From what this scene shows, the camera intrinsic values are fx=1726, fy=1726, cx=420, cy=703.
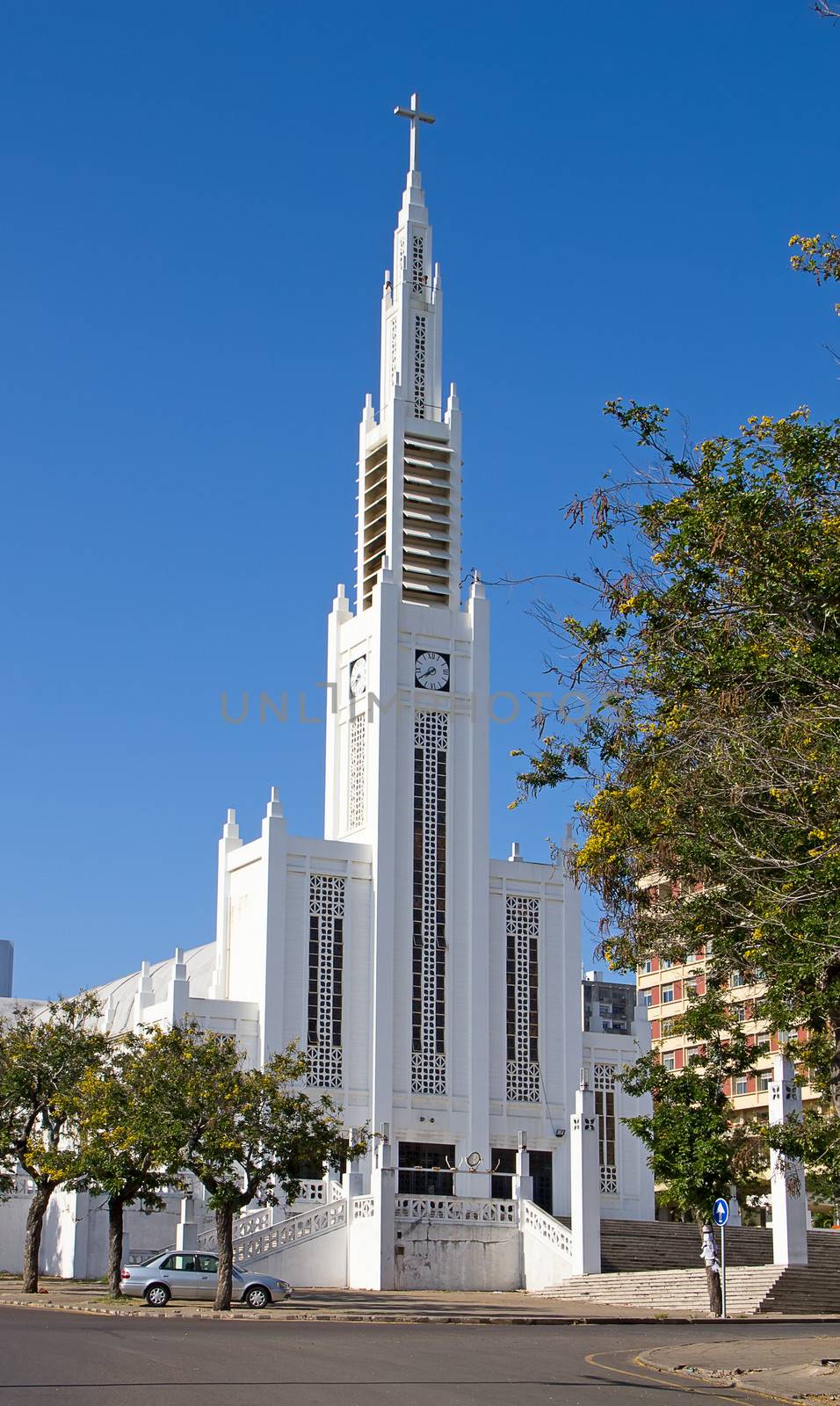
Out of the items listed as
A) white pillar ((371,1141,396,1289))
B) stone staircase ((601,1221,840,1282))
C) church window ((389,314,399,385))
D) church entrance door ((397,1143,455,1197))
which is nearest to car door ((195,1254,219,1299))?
white pillar ((371,1141,396,1289))

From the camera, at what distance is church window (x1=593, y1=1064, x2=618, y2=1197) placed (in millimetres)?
53000

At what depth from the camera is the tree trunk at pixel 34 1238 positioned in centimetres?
3581

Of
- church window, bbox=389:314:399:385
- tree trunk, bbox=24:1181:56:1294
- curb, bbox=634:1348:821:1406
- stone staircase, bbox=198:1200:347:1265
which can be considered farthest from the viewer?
church window, bbox=389:314:399:385

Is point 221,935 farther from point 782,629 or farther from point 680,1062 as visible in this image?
point 782,629

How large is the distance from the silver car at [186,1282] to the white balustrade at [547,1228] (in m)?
10.2

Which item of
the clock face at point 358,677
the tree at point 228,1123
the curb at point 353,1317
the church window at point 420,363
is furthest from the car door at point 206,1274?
the church window at point 420,363

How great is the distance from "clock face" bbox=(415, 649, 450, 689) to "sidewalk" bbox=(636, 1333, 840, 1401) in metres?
32.3

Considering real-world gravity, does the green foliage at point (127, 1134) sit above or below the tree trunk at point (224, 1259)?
above

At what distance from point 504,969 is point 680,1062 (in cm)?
2763

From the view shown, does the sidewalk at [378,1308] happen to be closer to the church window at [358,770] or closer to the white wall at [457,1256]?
the white wall at [457,1256]

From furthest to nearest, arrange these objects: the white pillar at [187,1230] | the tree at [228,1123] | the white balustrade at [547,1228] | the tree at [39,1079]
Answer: the white balustrade at [547,1228]
the white pillar at [187,1230]
the tree at [39,1079]
the tree at [228,1123]

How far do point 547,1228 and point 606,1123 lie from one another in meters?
11.5

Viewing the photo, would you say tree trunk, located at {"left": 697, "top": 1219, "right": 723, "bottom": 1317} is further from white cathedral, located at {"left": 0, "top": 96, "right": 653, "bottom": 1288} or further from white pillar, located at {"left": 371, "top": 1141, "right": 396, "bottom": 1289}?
white cathedral, located at {"left": 0, "top": 96, "right": 653, "bottom": 1288}

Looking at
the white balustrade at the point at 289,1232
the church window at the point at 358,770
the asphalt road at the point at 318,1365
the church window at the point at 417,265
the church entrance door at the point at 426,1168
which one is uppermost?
the church window at the point at 417,265
